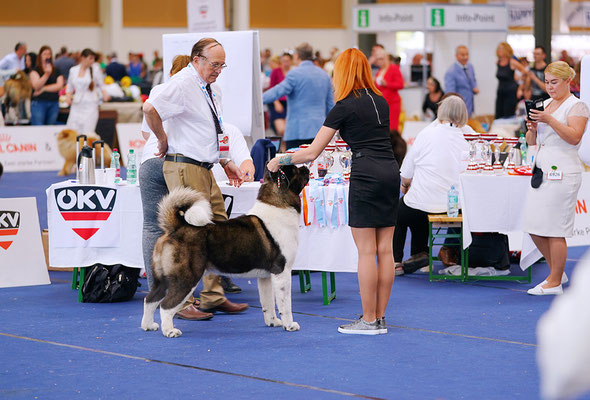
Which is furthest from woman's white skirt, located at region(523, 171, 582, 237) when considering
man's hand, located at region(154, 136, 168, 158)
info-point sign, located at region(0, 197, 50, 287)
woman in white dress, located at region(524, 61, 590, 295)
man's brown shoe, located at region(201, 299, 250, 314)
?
info-point sign, located at region(0, 197, 50, 287)

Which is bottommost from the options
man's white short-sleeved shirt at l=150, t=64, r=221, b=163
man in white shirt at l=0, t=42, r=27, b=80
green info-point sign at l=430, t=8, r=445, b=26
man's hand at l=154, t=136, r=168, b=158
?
man's hand at l=154, t=136, r=168, b=158

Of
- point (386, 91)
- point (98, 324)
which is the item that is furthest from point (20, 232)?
point (386, 91)

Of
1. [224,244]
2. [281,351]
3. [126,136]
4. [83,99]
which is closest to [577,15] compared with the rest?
[126,136]

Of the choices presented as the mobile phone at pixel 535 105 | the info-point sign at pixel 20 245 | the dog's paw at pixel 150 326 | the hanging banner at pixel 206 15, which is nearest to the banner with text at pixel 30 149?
the hanging banner at pixel 206 15

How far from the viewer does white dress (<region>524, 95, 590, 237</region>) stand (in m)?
5.80

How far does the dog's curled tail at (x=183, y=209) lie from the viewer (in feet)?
15.5

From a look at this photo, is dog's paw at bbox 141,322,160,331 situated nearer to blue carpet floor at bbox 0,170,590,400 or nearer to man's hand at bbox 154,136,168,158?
A: blue carpet floor at bbox 0,170,590,400

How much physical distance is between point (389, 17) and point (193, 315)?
10.6 meters

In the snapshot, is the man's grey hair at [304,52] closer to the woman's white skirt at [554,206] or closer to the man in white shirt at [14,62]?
the woman's white skirt at [554,206]

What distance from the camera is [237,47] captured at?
7.25 meters

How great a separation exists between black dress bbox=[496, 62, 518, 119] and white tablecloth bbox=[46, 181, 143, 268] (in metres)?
10.5

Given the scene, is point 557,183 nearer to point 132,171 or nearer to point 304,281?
point 304,281

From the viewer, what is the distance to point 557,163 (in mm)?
5797

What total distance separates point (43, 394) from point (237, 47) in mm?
3970
